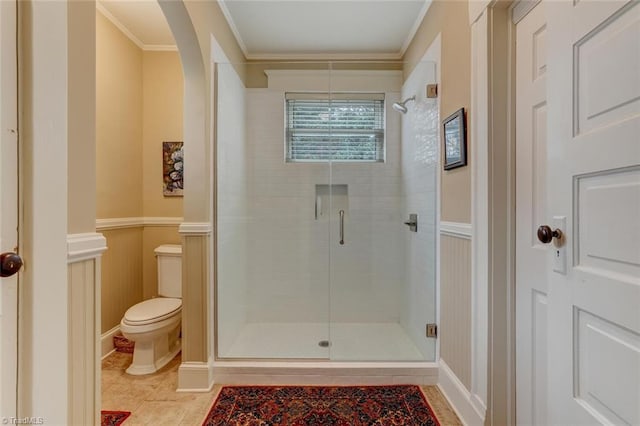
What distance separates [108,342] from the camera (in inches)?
89.3

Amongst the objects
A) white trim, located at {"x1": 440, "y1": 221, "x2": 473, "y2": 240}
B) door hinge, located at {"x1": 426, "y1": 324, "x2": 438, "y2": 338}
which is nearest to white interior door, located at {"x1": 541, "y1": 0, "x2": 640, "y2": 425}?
white trim, located at {"x1": 440, "y1": 221, "x2": 473, "y2": 240}

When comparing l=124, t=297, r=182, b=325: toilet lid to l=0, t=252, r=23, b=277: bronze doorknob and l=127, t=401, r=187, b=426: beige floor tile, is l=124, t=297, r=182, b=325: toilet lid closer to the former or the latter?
l=127, t=401, r=187, b=426: beige floor tile

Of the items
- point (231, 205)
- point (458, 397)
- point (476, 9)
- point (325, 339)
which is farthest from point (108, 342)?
point (476, 9)

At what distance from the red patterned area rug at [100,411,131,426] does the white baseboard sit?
0.76m

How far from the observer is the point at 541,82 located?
1.11 m

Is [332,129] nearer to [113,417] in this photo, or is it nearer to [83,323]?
[83,323]

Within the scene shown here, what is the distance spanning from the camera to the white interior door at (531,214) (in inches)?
44.3

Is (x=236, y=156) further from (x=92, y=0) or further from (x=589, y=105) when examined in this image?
(x=589, y=105)

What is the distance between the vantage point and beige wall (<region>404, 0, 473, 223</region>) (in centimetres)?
152

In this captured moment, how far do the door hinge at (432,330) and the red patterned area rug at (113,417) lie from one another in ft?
5.95

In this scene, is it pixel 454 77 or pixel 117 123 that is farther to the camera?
pixel 117 123

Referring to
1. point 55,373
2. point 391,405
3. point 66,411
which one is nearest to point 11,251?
point 55,373

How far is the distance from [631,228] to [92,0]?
1.60 metres

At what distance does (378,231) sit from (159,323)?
184cm
